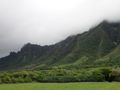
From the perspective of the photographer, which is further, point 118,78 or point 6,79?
point 6,79

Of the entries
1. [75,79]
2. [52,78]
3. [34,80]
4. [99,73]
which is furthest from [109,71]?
[34,80]

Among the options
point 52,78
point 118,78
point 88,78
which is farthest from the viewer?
point 52,78

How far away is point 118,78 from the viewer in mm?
156625

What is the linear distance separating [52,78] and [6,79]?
89.5 ft

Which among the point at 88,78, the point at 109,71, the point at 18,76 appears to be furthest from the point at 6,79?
the point at 109,71

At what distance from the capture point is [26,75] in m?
186

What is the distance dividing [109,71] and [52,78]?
3503 centimetres

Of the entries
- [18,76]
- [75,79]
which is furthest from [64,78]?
[18,76]

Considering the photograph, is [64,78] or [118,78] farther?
[64,78]

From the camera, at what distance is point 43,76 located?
187250 millimetres

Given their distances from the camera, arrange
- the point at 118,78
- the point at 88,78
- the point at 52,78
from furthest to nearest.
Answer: the point at 52,78 → the point at 88,78 → the point at 118,78

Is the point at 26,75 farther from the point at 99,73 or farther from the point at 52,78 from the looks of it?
the point at 99,73

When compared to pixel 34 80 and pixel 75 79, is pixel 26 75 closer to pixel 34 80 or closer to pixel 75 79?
pixel 34 80

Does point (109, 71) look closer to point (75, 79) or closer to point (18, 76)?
point (75, 79)
